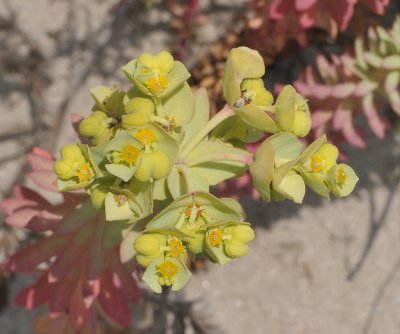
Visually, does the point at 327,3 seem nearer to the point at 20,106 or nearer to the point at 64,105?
the point at 64,105

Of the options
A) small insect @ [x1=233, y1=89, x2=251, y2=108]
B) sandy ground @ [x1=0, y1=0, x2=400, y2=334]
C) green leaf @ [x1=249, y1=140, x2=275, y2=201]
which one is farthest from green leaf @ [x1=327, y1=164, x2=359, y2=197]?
sandy ground @ [x1=0, y1=0, x2=400, y2=334]

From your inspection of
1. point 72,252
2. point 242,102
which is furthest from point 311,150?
point 72,252

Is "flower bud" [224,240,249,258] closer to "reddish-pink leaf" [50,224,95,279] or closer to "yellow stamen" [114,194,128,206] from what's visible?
"yellow stamen" [114,194,128,206]

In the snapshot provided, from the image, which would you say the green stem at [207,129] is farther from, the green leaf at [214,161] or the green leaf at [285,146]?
the green leaf at [285,146]

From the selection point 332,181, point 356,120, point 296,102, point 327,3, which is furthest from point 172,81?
point 356,120

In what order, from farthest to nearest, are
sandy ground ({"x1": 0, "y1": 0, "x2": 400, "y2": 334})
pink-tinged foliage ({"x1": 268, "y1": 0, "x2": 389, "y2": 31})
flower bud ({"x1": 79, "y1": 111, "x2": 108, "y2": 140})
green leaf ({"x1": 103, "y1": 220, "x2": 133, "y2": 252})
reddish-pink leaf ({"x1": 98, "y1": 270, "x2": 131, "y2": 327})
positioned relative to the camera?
sandy ground ({"x1": 0, "y1": 0, "x2": 400, "y2": 334})
pink-tinged foliage ({"x1": 268, "y1": 0, "x2": 389, "y2": 31})
reddish-pink leaf ({"x1": 98, "y1": 270, "x2": 131, "y2": 327})
green leaf ({"x1": 103, "y1": 220, "x2": 133, "y2": 252})
flower bud ({"x1": 79, "y1": 111, "x2": 108, "y2": 140})

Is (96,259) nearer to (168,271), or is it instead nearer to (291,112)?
(168,271)

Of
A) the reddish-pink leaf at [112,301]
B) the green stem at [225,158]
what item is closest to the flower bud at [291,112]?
the green stem at [225,158]
